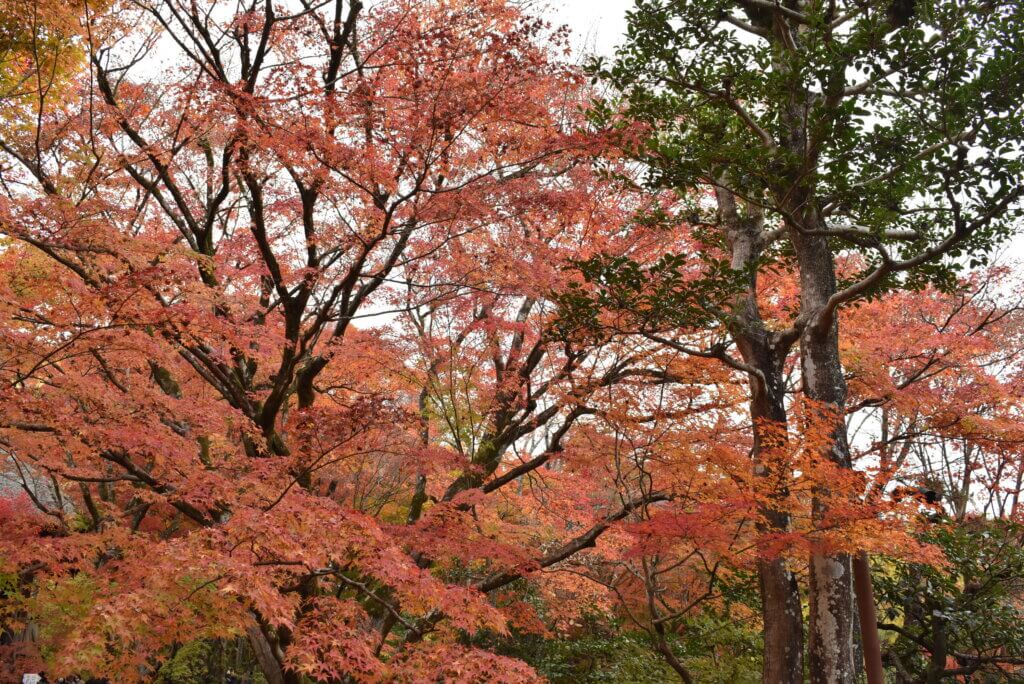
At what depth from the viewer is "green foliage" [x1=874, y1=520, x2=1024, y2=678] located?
26.5 feet

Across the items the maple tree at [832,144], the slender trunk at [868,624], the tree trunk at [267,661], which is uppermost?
the maple tree at [832,144]

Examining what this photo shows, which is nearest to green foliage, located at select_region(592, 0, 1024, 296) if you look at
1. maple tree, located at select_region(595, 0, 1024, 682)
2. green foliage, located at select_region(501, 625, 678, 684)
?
maple tree, located at select_region(595, 0, 1024, 682)

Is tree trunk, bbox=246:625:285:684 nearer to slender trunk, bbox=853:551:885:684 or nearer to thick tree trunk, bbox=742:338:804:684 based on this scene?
thick tree trunk, bbox=742:338:804:684

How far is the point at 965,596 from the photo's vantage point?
830 centimetres

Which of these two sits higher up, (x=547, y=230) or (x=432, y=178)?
(x=547, y=230)

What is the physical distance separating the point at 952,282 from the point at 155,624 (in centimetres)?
823

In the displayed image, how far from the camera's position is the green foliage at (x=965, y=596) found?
8.08m

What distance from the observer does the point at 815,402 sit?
6.42 metres

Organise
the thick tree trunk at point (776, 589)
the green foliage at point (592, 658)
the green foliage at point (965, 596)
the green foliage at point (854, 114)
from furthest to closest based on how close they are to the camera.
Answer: the green foliage at point (592, 658), the green foliage at point (965, 596), the thick tree trunk at point (776, 589), the green foliage at point (854, 114)

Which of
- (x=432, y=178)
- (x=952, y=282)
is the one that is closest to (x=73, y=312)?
(x=432, y=178)

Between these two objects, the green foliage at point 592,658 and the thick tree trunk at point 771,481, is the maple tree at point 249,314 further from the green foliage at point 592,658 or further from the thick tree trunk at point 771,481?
the green foliage at point 592,658

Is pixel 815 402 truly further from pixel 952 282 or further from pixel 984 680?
pixel 984 680

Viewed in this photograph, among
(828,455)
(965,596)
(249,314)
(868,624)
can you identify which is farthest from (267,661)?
(965,596)

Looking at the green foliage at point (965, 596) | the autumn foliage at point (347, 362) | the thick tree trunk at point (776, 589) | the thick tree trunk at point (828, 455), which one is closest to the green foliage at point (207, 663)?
the autumn foliage at point (347, 362)
